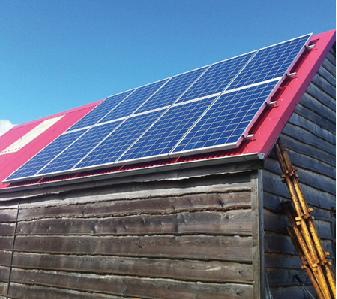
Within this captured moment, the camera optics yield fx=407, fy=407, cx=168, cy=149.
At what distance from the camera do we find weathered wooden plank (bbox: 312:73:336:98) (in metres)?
8.89

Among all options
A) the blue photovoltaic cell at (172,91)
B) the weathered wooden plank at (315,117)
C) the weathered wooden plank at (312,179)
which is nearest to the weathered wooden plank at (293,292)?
the weathered wooden plank at (312,179)

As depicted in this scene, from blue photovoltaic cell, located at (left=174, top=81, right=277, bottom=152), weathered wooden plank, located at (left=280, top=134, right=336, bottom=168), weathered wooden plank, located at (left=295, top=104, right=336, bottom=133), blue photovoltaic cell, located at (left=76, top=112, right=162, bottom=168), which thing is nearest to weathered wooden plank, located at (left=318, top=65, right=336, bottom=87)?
weathered wooden plank, located at (left=295, top=104, right=336, bottom=133)

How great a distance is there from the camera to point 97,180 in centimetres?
824

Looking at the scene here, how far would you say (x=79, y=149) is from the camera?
9562 millimetres

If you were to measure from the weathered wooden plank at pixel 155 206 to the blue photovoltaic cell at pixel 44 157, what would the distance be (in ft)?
3.53

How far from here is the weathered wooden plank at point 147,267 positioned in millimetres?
5992

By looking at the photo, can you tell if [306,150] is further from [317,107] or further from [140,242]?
[140,242]

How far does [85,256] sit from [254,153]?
4209mm

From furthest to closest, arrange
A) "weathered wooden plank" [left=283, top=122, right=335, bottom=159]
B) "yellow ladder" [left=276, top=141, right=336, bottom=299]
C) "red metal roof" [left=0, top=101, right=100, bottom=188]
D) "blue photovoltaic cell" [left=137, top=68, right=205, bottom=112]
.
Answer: "red metal roof" [left=0, top=101, right=100, bottom=188] < "blue photovoltaic cell" [left=137, top=68, right=205, bottom=112] < "weathered wooden plank" [left=283, top=122, right=335, bottom=159] < "yellow ladder" [left=276, top=141, right=336, bottom=299]

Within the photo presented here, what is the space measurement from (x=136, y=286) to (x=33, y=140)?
866cm

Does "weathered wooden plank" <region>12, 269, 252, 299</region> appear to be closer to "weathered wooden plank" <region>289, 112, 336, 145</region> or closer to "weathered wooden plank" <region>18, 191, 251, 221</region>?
"weathered wooden plank" <region>18, 191, 251, 221</region>

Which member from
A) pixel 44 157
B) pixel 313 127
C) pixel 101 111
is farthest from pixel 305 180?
pixel 44 157

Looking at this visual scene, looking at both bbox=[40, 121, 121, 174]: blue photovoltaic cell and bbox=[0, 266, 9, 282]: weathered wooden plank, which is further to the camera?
bbox=[0, 266, 9, 282]: weathered wooden plank

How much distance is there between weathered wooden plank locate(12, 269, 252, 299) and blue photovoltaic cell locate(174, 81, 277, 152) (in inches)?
86.4
